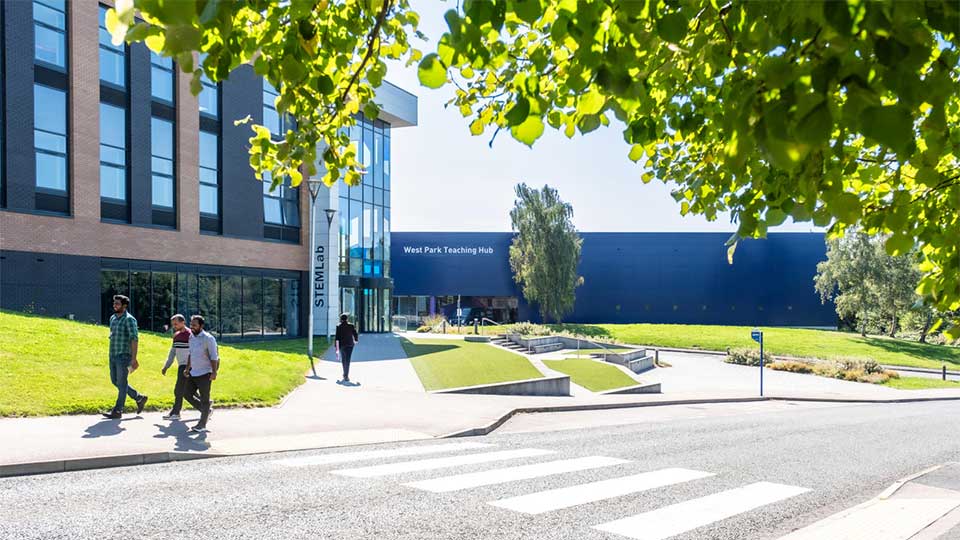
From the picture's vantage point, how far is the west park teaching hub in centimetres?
2481

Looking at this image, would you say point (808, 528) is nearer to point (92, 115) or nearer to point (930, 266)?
point (930, 266)

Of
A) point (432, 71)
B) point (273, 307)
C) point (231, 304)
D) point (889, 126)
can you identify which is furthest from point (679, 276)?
point (889, 126)

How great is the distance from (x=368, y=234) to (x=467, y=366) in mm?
17611

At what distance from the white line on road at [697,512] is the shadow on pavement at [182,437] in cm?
614

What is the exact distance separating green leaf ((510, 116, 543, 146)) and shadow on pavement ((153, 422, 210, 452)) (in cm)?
826

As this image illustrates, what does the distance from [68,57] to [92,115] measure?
214cm

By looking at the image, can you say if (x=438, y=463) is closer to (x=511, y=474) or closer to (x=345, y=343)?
(x=511, y=474)

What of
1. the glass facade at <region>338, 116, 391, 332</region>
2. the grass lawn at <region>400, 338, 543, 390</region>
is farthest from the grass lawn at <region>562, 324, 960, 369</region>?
the grass lawn at <region>400, 338, 543, 390</region>

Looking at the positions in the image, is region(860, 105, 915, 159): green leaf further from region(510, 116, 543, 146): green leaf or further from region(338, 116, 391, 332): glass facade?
region(338, 116, 391, 332): glass facade

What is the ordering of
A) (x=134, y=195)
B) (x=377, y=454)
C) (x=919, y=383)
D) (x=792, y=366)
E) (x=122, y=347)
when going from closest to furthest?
(x=377, y=454), (x=122, y=347), (x=134, y=195), (x=919, y=383), (x=792, y=366)

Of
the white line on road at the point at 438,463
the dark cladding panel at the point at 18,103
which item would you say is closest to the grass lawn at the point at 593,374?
the white line on road at the point at 438,463

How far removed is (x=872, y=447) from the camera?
45.3 feet

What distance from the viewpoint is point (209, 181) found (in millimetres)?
31719

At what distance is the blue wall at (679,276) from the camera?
6331cm
